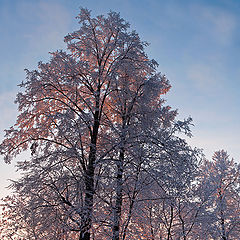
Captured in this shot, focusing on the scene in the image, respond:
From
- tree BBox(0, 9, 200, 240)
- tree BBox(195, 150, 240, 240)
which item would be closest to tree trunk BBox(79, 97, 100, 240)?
tree BBox(0, 9, 200, 240)

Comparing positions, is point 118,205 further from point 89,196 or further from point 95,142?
point 95,142

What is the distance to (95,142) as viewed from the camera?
9805 millimetres

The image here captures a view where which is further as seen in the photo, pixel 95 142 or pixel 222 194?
pixel 222 194

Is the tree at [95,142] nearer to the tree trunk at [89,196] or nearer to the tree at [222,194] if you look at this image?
the tree trunk at [89,196]

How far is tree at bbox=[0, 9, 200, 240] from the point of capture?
8.69m

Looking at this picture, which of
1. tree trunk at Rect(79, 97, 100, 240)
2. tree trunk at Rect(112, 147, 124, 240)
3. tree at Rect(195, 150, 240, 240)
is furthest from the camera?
tree at Rect(195, 150, 240, 240)

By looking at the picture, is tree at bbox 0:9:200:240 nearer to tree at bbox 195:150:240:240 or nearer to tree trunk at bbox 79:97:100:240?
tree trunk at bbox 79:97:100:240

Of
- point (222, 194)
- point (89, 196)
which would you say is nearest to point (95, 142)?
point (89, 196)

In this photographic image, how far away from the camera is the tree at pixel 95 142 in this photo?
342 inches

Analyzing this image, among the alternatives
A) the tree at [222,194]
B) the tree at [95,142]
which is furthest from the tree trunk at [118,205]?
the tree at [222,194]

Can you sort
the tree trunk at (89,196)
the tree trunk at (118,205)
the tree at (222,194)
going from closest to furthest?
the tree trunk at (89,196), the tree trunk at (118,205), the tree at (222,194)

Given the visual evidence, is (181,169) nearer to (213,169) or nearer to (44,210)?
(44,210)

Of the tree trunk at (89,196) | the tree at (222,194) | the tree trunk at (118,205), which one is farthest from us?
the tree at (222,194)

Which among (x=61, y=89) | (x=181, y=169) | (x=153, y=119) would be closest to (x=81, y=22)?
(x=61, y=89)
